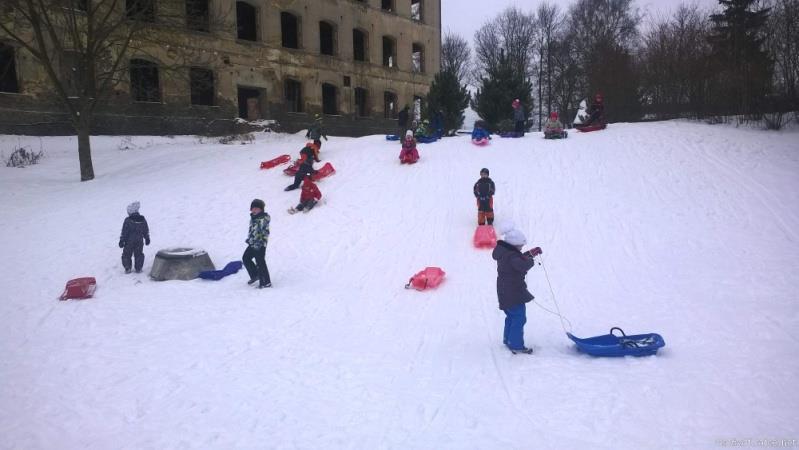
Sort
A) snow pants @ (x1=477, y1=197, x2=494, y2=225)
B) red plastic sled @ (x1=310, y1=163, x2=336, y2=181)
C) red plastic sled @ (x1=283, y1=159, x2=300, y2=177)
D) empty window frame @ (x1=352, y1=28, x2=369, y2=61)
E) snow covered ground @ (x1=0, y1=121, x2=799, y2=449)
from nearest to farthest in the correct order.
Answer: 1. snow covered ground @ (x1=0, y1=121, x2=799, y2=449)
2. snow pants @ (x1=477, y1=197, x2=494, y2=225)
3. red plastic sled @ (x1=310, y1=163, x2=336, y2=181)
4. red plastic sled @ (x1=283, y1=159, x2=300, y2=177)
5. empty window frame @ (x1=352, y1=28, x2=369, y2=61)

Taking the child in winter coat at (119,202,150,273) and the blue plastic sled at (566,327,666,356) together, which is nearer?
the blue plastic sled at (566,327,666,356)

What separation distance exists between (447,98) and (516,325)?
19.0 meters

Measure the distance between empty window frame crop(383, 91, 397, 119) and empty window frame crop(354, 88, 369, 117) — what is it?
4.62 feet

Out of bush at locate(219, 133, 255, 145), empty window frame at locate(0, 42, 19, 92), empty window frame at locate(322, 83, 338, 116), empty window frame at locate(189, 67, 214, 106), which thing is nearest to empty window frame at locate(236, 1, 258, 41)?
empty window frame at locate(189, 67, 214, 106)

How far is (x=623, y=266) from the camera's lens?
30.0 ft

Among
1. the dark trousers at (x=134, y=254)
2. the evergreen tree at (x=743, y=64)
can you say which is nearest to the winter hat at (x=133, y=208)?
the dark trousers at (x=134, y=254)

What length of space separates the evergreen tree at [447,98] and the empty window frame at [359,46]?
986 cm

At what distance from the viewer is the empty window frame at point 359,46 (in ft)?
103

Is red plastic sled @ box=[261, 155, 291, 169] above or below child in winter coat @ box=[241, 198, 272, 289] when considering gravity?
above

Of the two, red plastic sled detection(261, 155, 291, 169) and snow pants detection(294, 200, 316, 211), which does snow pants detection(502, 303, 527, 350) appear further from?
red plastic sled detection(261, 155, 291, 169)

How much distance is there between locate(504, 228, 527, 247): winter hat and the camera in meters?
5.79

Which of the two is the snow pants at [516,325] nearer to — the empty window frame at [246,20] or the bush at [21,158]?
the bush at [21,158]

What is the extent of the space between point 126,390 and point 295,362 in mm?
1749

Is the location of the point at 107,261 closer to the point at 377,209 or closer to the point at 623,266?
the point at 377,209
